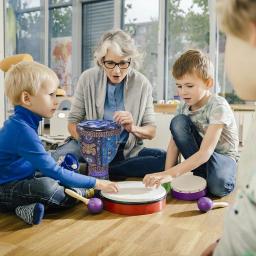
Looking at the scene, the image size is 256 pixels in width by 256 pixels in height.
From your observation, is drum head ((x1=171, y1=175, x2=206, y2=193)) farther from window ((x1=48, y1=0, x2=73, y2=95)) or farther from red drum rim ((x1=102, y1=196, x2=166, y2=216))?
window ((x1=48, y1=0, x2=73, y2=95))

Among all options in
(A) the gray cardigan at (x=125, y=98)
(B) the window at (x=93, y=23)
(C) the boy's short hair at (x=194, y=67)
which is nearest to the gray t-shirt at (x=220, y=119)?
(C) the boy's short hair at (x=194, y=67)

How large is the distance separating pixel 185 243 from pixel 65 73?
3518 mm

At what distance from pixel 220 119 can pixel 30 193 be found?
31.2 inches

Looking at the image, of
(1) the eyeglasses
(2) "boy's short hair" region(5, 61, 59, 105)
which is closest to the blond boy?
(2) "boy's short hair" region(5, 61, 59, 105)

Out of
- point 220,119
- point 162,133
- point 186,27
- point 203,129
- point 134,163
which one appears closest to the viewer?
point 220,119

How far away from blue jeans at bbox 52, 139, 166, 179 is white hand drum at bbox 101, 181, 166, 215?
0.40 m

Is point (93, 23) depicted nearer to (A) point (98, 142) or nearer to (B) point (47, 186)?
(A) point (98, 142)

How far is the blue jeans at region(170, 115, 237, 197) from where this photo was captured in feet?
4.77

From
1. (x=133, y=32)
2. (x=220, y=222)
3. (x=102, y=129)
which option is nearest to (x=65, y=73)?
(x=133, y=32)

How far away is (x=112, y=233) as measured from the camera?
41.9 inches

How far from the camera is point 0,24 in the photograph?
221 cm

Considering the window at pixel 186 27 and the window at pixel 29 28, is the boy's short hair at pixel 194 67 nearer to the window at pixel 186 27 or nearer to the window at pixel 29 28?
the window at pixel 186 27

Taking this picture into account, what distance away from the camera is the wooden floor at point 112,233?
Result: 0.94 m

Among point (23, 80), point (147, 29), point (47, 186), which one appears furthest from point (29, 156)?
point (147, 29)
